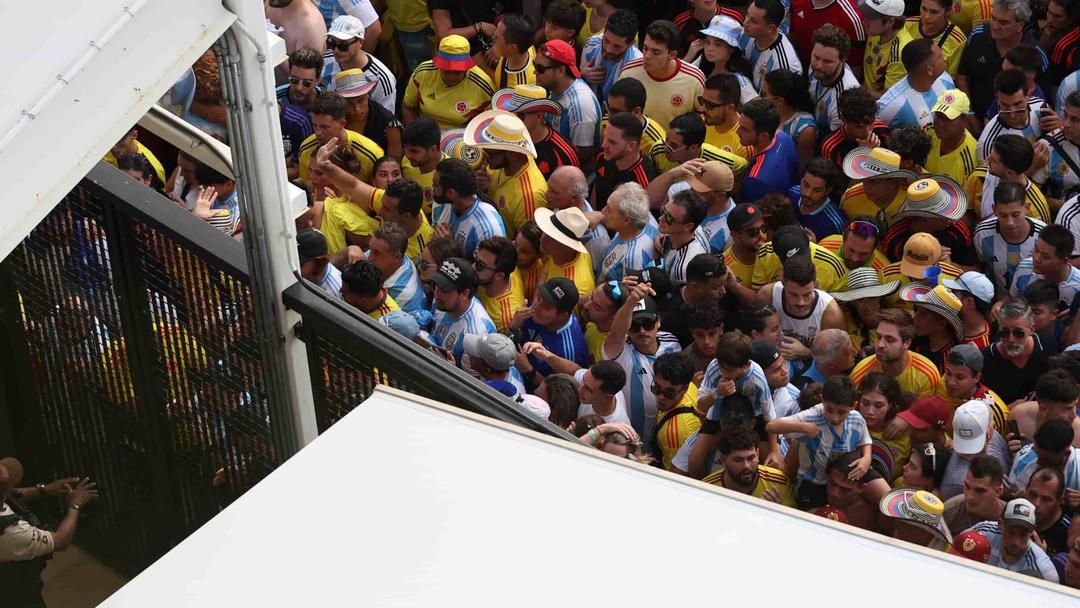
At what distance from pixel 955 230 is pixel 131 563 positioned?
164 inches

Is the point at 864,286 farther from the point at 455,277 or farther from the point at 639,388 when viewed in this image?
the point at 455,277

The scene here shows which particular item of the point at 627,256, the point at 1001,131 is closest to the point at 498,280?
the point at 627,256

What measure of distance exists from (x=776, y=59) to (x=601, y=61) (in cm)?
103

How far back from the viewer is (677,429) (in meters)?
6.24

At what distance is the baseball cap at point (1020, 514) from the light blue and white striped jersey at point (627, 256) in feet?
7.33

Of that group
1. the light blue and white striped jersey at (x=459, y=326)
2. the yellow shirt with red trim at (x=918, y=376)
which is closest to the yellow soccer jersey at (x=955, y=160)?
the yellow shirt with red trim at (x=918, y=376)

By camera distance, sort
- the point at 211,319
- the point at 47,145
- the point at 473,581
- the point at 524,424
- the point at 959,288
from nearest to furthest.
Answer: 1. the point at 473,581
2. the point at 47,145
3. the point at 524,424
4. the point at 211,319
5. the point at 959,288

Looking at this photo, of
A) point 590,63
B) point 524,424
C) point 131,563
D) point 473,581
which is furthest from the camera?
point 590,63

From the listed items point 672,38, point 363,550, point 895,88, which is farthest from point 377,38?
point 363,550

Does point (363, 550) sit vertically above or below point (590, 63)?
above

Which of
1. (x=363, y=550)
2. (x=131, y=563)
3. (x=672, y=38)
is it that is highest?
(x=363, y=550)

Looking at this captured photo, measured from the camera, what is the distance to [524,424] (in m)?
3.86

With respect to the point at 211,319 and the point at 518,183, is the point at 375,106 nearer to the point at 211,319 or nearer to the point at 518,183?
the point at 518,183

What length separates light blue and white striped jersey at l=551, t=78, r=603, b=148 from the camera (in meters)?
8.10
